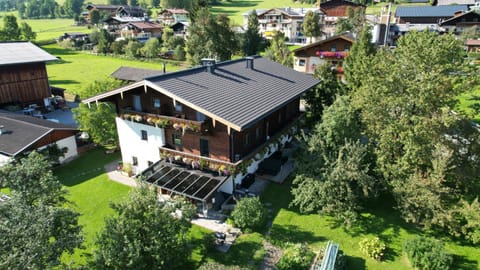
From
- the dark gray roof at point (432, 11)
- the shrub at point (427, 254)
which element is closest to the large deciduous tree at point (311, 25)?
the dark gray roof at point (432, 11)

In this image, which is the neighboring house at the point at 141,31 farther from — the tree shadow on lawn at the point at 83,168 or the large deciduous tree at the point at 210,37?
the tree shadow on lawn at the point at 83,168

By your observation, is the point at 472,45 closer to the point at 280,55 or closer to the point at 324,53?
the point at 324,53

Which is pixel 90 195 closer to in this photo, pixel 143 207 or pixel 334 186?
pixel 143 207

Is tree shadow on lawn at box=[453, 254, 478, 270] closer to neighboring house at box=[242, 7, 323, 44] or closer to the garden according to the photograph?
the garden

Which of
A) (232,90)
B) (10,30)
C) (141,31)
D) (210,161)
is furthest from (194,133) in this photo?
(10,30)

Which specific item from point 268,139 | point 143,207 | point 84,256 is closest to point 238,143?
point 268,139

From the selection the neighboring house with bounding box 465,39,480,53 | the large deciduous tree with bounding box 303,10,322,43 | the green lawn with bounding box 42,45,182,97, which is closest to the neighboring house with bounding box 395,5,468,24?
the neighboring house with bounding box 465,39,480,53
